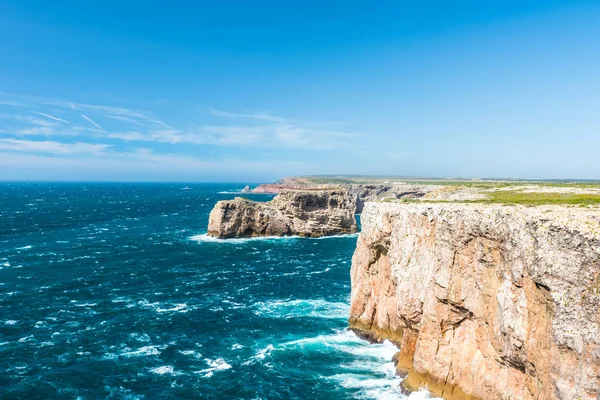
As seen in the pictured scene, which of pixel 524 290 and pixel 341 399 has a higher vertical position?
pixel 524 290

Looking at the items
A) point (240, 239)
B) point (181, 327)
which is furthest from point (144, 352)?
point (240, 239)

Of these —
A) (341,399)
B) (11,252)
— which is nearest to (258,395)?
(341,399)

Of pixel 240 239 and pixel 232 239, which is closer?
pixel 232 239

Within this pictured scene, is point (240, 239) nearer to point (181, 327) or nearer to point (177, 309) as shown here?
point (177, 309)

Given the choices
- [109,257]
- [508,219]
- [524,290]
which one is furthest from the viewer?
[109,257]

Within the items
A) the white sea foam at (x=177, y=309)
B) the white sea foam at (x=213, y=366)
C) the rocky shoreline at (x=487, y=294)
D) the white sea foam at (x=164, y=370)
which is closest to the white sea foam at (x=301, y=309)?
the rocky shoreline at (x=487, y=294)

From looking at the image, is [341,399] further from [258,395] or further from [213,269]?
[213,269]

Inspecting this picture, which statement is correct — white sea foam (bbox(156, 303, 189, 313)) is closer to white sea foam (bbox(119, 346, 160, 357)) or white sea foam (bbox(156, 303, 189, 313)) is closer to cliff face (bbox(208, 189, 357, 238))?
white sea foam (bbox(119, 346, 160, 357))
